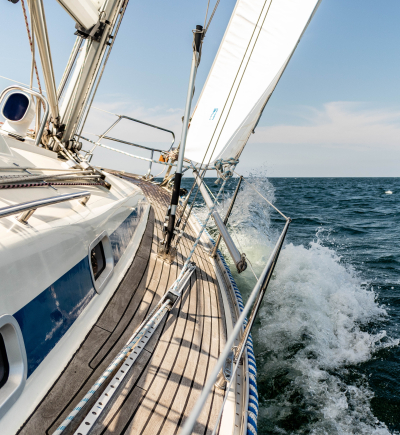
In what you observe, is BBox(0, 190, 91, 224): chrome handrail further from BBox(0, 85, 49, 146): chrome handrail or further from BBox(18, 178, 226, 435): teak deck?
BBox(0, 85, 49, 146): chrome handrail

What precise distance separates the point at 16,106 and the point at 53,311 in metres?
3.02

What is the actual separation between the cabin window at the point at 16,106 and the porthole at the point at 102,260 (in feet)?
7.34

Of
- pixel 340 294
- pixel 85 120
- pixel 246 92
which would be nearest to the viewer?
pixel 246 92

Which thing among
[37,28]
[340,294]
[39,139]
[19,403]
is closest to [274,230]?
[340,294]

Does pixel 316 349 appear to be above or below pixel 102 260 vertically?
above

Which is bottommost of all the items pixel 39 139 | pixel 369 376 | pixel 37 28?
pixel 369 376

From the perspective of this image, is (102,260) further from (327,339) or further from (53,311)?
(327,339)

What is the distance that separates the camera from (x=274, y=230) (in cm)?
985

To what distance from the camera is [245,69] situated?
321 centimetres

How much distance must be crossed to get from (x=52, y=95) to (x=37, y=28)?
2.31ft

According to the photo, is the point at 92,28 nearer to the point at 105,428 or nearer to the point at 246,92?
the point at 246,92

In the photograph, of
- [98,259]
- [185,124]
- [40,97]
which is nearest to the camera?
[98,259]

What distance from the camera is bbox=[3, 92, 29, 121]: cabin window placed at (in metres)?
3.47

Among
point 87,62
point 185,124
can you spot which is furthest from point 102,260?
point 87,62
